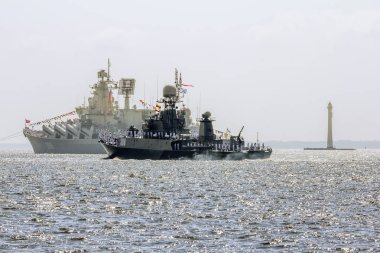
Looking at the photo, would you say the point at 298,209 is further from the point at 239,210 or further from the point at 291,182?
the point at 291,182

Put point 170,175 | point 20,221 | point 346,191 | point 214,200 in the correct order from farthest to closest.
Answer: point 170,175
point 346,191
point 214,200
point 20,221

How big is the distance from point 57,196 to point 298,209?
73.6 feet

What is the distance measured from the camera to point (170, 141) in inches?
6747

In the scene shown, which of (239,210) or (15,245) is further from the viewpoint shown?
(239,210)

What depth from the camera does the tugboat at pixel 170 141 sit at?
172500 mm

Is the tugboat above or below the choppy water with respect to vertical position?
above

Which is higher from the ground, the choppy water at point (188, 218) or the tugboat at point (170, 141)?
the tugboat at point (170, 141)

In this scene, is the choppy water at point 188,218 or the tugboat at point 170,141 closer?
the choppy water at point 188,218

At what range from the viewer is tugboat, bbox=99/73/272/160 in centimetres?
17250

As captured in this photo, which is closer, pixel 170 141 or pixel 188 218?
pixel 188 218

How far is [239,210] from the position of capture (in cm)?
6256

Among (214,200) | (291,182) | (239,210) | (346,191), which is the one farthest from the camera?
(291,182)

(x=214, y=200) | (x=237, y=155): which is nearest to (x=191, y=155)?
(x=237, y=155)

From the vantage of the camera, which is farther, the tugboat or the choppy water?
the tugboat
